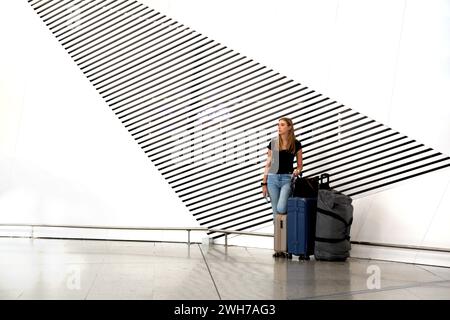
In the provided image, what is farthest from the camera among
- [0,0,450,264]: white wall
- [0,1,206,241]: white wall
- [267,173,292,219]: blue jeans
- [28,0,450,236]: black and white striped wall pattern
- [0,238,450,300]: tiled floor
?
[0,1,206,241]: white wall

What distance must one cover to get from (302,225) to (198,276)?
1801 mm

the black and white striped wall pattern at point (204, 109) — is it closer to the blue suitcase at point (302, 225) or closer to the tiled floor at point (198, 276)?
the blue suitcase at point (302, 225)

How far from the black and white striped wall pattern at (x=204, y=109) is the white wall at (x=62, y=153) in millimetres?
202

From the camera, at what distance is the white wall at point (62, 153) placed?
29.5 feet

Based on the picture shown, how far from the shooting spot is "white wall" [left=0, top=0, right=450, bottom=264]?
6656 millimetres

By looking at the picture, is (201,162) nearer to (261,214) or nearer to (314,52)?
(261,214)

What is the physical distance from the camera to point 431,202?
256 inches

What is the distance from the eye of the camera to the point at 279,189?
22.7ft

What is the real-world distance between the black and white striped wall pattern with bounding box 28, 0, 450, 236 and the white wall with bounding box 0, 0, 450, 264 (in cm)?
17

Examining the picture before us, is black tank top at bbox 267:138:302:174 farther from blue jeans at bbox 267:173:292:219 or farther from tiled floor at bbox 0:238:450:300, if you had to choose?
tiled floor at bbox 0:238:450:300

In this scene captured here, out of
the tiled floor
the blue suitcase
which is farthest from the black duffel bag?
the tiled floor
